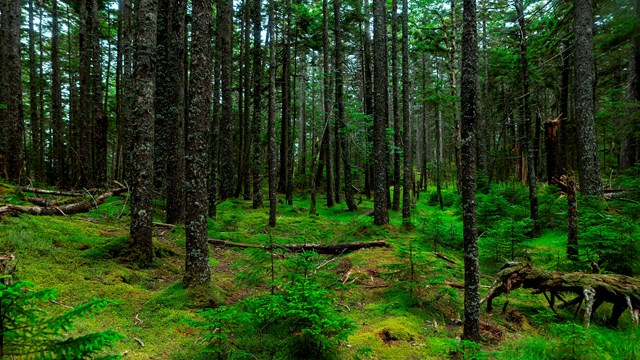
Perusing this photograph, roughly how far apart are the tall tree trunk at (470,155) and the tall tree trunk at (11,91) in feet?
45.9

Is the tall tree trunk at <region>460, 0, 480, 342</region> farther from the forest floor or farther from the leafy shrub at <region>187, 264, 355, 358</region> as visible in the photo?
the leafy shrub at <region>187, 264, 355, 358</region>

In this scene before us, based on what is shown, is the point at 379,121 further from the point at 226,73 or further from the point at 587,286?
the point at 587,286

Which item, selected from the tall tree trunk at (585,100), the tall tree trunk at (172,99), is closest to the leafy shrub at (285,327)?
the tall tree trunk at (172,99)

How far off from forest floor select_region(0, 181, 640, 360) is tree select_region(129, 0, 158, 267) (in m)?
0.63

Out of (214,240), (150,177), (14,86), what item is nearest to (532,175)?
(214,240)

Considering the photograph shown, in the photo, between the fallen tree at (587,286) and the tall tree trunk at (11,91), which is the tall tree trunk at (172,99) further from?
the fallen tree at (587,286)

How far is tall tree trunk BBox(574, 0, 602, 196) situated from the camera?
37.0 feet

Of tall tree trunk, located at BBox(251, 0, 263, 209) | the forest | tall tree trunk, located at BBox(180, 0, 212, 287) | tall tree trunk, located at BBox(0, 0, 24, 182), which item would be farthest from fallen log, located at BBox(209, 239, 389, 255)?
tall tree trunk, located at BBox(0, 0, 24, 182)

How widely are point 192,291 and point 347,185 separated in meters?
13.0

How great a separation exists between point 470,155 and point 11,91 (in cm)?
1446

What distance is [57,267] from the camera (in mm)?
5816

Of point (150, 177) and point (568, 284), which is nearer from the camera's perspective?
point (568, 284)

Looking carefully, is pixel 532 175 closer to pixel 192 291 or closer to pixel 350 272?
pixel 350 272

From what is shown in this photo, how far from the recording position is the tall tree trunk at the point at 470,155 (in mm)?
5109
